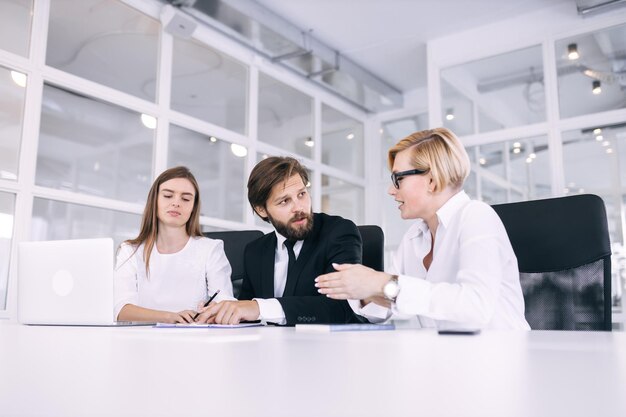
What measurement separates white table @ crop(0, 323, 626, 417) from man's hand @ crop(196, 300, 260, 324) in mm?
1000

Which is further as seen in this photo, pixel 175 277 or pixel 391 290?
pixel 175 277

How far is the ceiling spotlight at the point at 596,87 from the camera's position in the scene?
4.97 m

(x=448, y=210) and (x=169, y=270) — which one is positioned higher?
(x=448, y=210)

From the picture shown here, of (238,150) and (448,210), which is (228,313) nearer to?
(448,210)

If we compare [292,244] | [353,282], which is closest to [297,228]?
[292,244]

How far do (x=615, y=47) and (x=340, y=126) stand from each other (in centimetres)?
322

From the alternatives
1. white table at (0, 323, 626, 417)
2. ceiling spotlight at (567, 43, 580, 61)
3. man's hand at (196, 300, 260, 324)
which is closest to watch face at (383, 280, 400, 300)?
man's hand at (196, 300, 260, 324)

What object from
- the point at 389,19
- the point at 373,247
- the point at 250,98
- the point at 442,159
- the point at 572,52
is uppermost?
the point at 389,19

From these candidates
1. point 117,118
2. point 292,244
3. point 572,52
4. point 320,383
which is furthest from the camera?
point 572,52

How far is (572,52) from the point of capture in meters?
5.16

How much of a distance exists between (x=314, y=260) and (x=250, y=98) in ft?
12.7

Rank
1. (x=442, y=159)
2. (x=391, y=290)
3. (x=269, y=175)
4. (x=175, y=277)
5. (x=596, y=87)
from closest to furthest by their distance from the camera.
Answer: (x=391, y=290) → (x=442, y=159) → (x=269, y=175) → (x=175, y=277) → (x=596, y=87)

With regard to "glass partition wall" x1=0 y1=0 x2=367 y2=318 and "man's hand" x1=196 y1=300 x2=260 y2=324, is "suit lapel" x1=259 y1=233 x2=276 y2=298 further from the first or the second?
"glass partition wall" x1=0 y1=0 x2=367 y2=318

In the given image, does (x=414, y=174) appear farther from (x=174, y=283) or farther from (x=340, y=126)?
(x=340, y=126)
